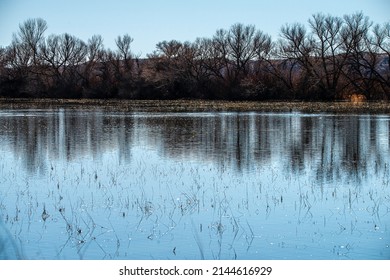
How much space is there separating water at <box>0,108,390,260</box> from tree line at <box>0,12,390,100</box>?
4168cm

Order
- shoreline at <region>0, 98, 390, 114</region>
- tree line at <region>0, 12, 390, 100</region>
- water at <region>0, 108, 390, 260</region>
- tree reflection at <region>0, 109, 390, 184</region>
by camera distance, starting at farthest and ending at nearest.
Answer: tree line at <region>0, 12, 390, 100</region> < shoreline at <region>0, 98, 390, 114</region> < tree reflection at <region>0, 109, 390, 184</region> < water at <region>0, 108, 390, 260</region>

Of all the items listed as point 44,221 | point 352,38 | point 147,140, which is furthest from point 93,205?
point 352,38

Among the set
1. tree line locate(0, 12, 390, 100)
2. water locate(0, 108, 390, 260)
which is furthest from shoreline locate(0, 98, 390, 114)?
water locate(0, 108, 390, 260)

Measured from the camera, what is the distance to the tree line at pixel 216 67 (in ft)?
208

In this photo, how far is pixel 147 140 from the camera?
78.5ft

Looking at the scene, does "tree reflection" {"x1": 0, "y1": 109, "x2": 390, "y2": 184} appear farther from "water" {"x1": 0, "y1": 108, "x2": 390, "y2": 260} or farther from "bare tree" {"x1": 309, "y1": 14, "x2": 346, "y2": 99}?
"bare tree" {"x1": 309, "y1": 14, "x2": 346, "y2": 99}

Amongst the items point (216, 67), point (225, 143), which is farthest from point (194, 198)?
point (216, 67)

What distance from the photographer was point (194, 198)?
41.1 ft

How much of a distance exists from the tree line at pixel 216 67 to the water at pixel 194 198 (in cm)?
4168

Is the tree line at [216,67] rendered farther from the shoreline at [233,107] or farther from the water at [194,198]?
the water at [194,198]

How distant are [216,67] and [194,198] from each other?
58922 millimetres

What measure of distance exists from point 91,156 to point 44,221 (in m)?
8.35

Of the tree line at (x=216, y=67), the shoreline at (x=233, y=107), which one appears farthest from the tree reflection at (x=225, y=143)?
the tree line at (x=216, y=67)

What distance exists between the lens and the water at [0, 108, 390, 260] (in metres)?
9.34
